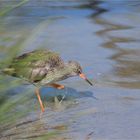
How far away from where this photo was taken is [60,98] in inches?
280

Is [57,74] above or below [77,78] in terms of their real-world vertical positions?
above

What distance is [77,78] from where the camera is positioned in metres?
7.89

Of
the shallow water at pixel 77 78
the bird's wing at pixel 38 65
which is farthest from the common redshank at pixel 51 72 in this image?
the shallow water at pixel 77 78

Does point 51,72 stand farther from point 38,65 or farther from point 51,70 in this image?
point 38,65

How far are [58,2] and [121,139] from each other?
23.1 ft

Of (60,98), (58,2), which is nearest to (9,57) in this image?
(60,98)

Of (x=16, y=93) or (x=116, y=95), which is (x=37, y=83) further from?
(x=16, y=93)

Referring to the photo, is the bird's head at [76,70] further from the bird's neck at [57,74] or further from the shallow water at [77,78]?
the shallow water at [77,78]

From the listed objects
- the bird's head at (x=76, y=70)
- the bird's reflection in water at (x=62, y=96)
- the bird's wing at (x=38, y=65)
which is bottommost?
the bird's reflection in water at (x=62, y=96)

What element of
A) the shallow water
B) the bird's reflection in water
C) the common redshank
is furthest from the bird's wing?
the bird's reflection in water

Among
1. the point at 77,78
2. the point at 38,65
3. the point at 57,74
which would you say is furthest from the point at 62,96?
the point at 38,65

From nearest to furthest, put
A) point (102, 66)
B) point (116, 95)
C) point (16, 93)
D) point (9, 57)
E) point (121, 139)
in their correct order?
point (9, 57) → point (16, 93) → point (121, 139) → point (116, 95) → point (102, 66)

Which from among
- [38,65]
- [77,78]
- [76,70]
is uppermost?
[38,65]

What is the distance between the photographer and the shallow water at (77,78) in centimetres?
460
